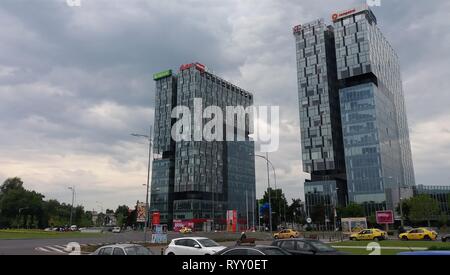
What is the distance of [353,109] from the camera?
375ft

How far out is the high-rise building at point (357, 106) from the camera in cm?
10912

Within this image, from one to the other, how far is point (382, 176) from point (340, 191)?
15016 mm

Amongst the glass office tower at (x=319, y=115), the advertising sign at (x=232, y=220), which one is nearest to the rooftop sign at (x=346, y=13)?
the glass office tower at (x=319, y=115)

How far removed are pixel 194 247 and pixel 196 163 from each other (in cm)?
11554

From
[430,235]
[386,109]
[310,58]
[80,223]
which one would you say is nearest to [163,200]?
[80,223]

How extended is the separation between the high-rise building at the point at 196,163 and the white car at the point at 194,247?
103m

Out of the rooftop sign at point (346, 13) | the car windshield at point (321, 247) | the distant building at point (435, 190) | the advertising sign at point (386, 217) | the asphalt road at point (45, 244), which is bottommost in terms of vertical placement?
the asphalt road at point (45, 244)

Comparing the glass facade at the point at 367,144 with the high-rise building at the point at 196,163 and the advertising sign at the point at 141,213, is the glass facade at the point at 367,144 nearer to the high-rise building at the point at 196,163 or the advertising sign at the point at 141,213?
the high-rise building at the point at 196,163

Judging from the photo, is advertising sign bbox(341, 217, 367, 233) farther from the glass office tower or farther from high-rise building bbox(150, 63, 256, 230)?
high-rise building bbox(150, 63, 256, 230)

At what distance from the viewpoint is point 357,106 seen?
114000mm

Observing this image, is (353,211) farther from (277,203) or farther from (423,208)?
(423,208)

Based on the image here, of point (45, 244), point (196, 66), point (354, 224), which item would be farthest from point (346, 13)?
point (45, 244)

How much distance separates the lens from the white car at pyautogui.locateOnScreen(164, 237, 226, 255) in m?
20.7
